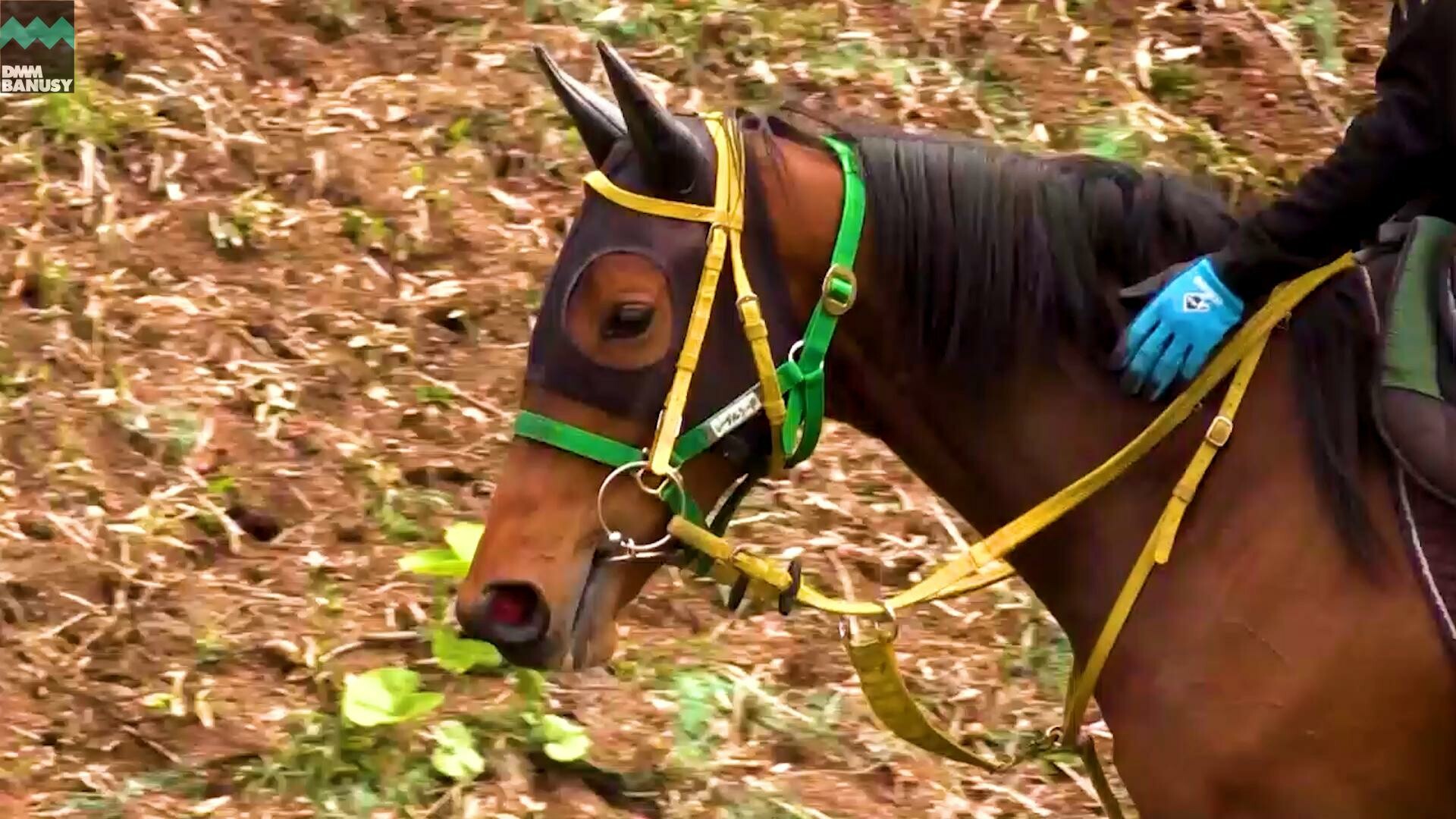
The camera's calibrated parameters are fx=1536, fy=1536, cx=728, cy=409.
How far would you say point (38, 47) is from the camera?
6.60 meters

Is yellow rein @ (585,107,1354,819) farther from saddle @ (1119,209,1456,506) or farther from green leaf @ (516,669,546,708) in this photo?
green leaf @ (516,669,546,708)

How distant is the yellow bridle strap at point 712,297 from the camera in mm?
2525

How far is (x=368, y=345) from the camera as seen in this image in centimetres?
576

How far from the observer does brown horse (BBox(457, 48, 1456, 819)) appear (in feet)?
8.29

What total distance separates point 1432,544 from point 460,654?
A: 286 cm

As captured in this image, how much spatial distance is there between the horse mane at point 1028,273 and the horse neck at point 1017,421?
1.6 inches

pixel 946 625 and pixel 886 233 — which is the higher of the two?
pixel 886 233

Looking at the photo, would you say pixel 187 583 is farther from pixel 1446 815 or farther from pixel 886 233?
pixel 1446 815

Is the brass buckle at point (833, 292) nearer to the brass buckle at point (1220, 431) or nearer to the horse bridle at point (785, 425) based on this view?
the horse bridle at point (785, 425)

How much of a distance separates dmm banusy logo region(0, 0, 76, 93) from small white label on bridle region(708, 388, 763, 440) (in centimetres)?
490

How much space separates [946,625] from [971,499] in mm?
2453

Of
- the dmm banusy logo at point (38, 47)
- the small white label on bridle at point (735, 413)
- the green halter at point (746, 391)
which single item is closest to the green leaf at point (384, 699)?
the green halter at point (746, 391)

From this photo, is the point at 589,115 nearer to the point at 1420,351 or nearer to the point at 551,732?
the point at 1420,351

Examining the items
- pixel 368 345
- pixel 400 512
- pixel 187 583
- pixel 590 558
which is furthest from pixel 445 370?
pixel 590 558
